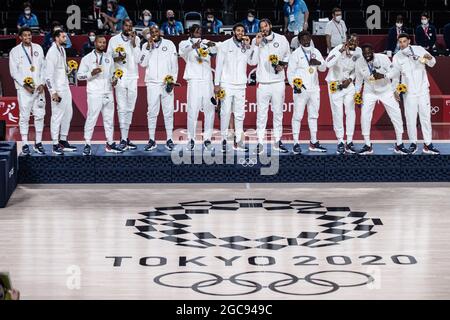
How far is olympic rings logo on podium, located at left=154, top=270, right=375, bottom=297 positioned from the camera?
8711 millimetres

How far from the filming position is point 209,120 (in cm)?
1451

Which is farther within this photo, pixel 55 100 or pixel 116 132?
pixel 116 132

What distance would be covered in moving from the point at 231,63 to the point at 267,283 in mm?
5932

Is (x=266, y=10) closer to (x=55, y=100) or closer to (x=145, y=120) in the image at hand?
(x=145, y=120)

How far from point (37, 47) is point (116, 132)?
464 centimetres

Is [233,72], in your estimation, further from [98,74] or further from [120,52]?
[98,74]

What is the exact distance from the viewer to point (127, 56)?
14.6 m

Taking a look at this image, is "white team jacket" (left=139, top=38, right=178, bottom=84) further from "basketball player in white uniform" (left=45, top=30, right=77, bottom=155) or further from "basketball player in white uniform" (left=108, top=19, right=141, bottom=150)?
"basketball player in white uniform" (left=45, top=30, right=77, bottom=155)

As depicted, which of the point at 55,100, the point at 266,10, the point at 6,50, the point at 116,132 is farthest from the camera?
the point at 266,10

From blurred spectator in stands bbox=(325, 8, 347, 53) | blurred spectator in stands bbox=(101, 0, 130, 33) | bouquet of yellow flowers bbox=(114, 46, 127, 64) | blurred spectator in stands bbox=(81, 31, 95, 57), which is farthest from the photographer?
blurred spectator in stands bbox=(101, 0, 130, 33)

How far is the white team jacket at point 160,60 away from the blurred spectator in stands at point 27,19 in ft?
23.4

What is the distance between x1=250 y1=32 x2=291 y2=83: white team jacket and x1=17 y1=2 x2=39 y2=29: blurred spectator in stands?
8.26 m

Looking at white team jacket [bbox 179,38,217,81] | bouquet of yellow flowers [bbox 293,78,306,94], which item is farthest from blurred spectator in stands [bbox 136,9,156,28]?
bouquet of yellow flowers [bbox 293,78,306,94]

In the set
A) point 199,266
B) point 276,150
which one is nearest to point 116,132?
point 276,150
